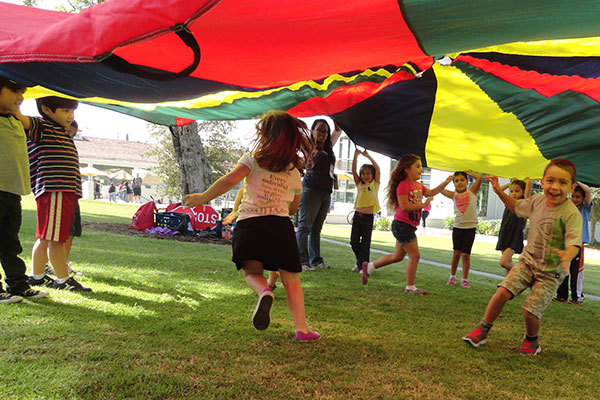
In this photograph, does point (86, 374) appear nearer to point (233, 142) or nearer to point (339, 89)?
point (339, 89)

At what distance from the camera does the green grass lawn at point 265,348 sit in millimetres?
2088

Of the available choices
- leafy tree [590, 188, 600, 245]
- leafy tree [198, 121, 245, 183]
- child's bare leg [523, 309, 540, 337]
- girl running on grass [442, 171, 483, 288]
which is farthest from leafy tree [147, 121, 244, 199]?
child's bare leg [523, 309, 540, 337]

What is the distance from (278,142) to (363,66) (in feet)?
3.08

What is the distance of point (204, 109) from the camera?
4824mm

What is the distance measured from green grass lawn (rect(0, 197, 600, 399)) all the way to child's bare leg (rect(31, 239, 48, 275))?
41 cm

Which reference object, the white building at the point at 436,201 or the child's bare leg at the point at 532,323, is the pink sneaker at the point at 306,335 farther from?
the white building at the point at 436,201

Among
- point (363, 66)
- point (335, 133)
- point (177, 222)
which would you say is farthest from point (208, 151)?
point (363, 66)

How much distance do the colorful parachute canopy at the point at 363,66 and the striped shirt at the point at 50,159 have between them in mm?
325

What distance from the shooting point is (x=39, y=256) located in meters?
3.65

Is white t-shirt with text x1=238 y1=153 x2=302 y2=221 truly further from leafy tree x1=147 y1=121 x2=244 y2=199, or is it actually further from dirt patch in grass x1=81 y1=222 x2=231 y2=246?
leafy tree x1=147 y1=121 x2=244 y2=199

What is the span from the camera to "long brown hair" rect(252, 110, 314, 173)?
2.80 m

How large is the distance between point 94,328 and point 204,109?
264 cm

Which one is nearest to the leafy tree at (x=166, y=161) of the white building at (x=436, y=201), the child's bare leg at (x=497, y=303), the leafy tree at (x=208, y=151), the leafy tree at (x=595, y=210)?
the leafy tree at (x=208, y=151)

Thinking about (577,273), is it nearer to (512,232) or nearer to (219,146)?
(512,232)
